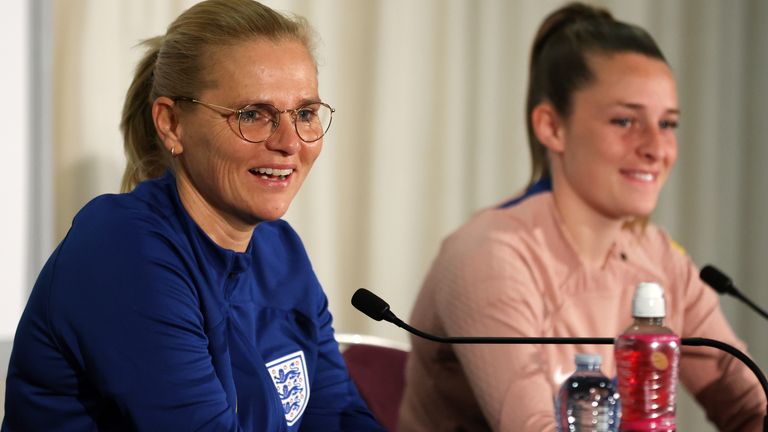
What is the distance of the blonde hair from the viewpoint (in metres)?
1.41

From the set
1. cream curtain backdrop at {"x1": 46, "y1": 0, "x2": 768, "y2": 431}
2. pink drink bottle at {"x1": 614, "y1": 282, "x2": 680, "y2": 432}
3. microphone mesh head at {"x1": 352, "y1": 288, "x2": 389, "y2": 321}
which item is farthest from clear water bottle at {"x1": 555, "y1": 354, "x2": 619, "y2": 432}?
cream curtain backdrop at {"x1": 46, "y1": 0, "x2": 768, "y2": 431}

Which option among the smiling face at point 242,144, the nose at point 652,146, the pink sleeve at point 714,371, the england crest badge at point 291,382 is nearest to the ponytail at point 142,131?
the smiling face at point 242,144

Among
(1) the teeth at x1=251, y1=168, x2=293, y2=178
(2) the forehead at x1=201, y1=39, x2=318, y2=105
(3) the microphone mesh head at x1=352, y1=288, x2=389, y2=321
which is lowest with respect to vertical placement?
(3) the microphone mesh head at x1=352, y1=288, x2=389, y2=321

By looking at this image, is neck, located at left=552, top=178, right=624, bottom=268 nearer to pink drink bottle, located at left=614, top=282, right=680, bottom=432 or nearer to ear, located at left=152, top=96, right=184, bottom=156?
pink drink bottle, located at left=614, top=282, right=680, bottom=432

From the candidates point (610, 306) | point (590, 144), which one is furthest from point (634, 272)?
point (590, 144)

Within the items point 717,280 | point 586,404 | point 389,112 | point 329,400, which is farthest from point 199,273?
point 389,112

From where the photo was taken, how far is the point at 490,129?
116 inches

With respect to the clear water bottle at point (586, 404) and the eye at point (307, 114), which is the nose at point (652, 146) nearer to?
the clear water bottle at point (586, 404)

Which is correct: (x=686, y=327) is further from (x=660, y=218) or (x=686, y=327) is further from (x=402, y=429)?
(x=660, y=218)

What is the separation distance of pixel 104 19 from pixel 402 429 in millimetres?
1067

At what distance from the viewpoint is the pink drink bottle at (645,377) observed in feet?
4.36

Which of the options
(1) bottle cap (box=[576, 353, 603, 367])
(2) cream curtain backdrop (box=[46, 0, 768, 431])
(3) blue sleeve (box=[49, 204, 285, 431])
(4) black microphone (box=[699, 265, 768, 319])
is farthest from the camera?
(2) cream curtain backdrop (box=[46, 0, 768, 431])

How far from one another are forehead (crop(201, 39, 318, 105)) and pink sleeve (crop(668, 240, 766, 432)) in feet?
3.53

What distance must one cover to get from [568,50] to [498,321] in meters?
0.60
